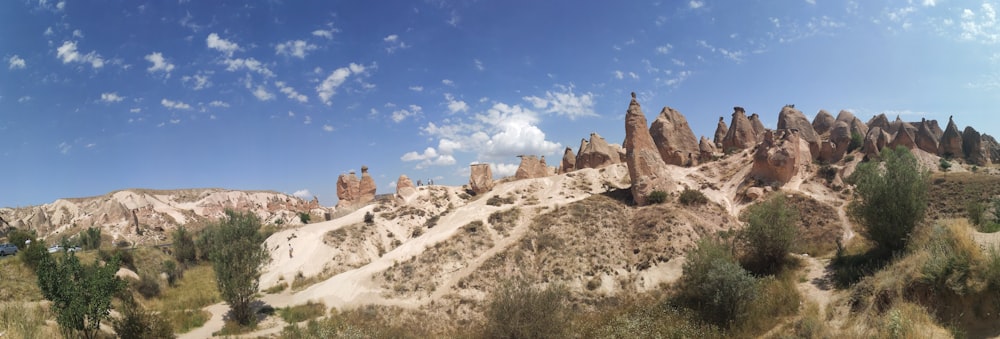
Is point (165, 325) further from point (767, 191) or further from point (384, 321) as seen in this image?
point (767, 191)

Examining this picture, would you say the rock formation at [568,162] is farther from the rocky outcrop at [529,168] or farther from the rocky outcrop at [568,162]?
the rocky outcrop at [529,168]

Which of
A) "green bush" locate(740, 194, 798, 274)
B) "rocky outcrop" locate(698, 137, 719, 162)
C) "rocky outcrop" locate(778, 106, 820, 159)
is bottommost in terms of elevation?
"green bush" locate(740, 194, 798, 274)

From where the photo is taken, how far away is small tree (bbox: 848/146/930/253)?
13.3 m

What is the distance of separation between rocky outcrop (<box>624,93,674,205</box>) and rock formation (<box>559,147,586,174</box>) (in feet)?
63.2

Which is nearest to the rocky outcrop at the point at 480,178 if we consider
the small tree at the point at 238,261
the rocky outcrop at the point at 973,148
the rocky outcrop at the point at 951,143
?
the small tree at the point at 238,261

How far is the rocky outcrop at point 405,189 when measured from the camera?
4203 centimetres

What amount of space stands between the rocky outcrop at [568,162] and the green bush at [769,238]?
3284 cm

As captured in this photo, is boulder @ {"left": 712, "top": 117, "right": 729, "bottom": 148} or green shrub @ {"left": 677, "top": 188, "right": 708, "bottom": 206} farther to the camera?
boulder @ {"left": 712, "top": 117, "right": 729, "bottom": 148}

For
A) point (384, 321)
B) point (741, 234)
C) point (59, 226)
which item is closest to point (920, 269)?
point (741, 234)

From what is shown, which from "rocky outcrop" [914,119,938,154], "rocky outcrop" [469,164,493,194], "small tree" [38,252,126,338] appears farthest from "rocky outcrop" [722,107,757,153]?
"small tree" [38,252,126,338]

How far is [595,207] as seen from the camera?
2853 centimetres

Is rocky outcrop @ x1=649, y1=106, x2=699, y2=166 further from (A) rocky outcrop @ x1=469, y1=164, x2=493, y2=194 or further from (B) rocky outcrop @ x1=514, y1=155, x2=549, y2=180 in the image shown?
(A) rocky outcrop @ x1=469, y1=164, x2=493, y2=194

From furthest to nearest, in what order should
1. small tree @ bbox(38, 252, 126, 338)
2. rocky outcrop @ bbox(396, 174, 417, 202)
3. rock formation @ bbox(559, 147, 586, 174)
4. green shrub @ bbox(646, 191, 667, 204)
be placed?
1. rock formation @ bbox(559, 147, 586, 174)
2. rocky outcrop @ bbox(396, 174, 417, 202)
3. green shrub @ bbox(646, 191, 667, 204)
4. small tree @ bbox(38, 252, 126, 338)

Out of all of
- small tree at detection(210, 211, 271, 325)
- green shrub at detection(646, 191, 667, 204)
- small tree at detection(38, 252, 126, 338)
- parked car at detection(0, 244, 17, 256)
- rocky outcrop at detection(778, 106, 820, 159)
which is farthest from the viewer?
rocky outcrop at detection(778, 106, 820, 159)
